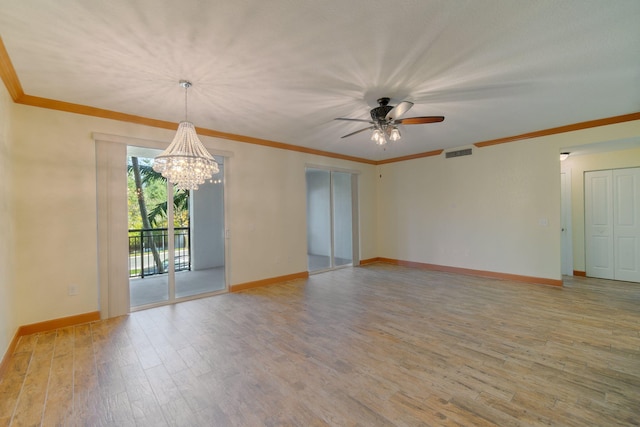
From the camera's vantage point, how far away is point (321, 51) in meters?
2.33

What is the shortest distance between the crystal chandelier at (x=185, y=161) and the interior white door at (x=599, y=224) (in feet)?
22.7

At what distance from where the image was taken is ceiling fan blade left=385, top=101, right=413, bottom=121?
284 centimetres

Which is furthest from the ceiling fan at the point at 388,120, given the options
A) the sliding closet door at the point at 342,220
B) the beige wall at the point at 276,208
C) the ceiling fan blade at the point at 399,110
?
the sliding closet door at the point at 342,220

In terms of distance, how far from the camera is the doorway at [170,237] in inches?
159

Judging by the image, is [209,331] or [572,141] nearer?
[209,331]

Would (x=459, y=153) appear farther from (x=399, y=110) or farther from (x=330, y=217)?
(x=399, y=110)

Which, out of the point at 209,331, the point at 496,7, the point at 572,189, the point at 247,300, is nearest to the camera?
the point at 496,7

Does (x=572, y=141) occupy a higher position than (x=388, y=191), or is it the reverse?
(x=572, y=141)

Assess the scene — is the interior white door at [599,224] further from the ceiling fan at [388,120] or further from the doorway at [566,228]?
the ceiling fan at [388,120]

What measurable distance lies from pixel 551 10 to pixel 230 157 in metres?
4.24

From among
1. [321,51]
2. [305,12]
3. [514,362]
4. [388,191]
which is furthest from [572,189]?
[305,12]

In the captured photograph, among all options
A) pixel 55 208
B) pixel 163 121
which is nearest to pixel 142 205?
pixel 55 208

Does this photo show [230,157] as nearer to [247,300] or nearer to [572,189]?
[247,300]

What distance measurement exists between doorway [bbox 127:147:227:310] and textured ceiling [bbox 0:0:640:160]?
1.09m
